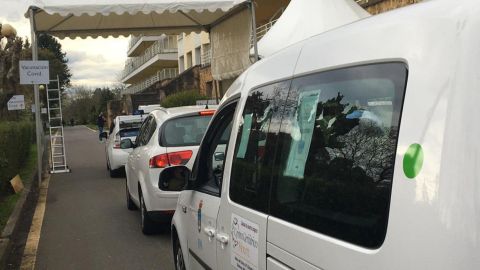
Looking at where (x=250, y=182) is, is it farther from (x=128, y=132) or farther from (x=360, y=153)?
(x=128, y=132)

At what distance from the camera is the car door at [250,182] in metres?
2.69

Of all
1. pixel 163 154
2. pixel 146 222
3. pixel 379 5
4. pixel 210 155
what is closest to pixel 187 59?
pixel 379 5

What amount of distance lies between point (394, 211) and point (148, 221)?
19.3 feet

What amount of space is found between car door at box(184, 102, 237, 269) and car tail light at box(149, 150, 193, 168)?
2823mm

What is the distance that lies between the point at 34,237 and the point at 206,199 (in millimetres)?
5149

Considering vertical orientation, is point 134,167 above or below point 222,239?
below

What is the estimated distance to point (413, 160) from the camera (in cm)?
168

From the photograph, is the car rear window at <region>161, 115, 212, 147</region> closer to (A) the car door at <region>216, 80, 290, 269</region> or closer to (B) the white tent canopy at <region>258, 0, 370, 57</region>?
(B) the white tent canopy at <region>258, 0, 370, 57</region>

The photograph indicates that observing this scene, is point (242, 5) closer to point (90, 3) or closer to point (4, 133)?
point (90, 3)

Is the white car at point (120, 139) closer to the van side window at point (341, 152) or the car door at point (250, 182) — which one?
the car door at point (250, 182)

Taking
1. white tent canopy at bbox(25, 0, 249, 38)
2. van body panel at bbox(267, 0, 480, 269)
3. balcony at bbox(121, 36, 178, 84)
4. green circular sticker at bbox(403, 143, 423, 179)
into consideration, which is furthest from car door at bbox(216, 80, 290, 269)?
balcony at bbox(121, 36, 178, 84)

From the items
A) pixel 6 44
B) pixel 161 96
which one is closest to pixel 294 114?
pixel 6 44

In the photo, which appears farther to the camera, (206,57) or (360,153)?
(206,57)

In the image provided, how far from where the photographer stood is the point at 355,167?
206 cm
